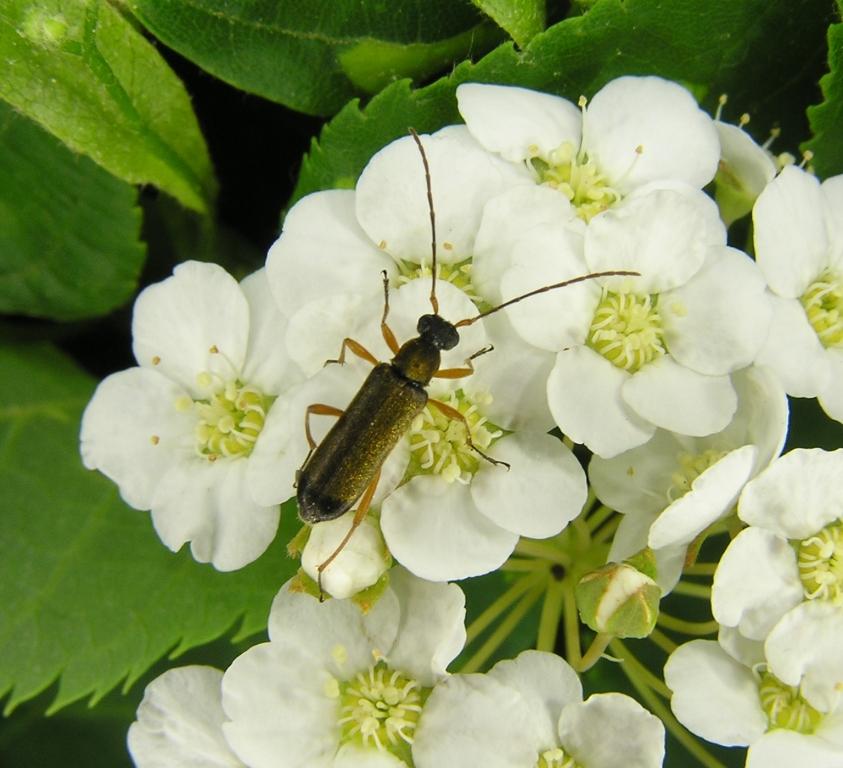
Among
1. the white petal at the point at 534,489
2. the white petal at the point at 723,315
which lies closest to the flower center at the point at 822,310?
the white petal at the point at 723,315

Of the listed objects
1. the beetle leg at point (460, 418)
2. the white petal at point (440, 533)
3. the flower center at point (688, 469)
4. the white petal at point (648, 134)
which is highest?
the white petal at point (648, 134)

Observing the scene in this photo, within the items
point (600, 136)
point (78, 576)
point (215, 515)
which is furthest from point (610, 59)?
point (78, 576)

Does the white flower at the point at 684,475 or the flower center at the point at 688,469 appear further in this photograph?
the flower center at the point at 688,469

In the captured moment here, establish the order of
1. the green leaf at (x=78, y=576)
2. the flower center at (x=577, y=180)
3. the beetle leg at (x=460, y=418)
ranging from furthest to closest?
the green leaf at (x=78, y=576)
the flower center at (x=577, y=180)
the beetle leg at (x=460, y=418)

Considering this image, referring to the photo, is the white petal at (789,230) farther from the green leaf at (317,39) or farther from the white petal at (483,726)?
the white petal at (483,726)

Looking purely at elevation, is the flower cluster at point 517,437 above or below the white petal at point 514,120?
below

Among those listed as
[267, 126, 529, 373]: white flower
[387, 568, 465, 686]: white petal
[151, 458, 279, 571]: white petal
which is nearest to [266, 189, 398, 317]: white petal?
[267, 126, 529, 373]: white flower

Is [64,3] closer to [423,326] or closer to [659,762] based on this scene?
[423,326]
